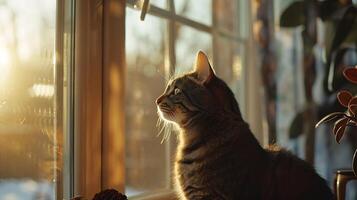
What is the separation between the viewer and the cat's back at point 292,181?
106 cm

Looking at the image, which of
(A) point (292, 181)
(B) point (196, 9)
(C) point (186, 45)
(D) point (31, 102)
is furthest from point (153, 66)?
(A) point (292, 181)

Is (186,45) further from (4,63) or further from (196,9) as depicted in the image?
(4,63)

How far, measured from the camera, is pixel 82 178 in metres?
1.13

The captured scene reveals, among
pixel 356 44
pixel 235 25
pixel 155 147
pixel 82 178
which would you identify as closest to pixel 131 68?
pixel 155 147

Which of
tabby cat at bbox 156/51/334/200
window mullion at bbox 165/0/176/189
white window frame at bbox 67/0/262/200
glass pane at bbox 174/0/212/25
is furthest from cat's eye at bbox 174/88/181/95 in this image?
glass pane at bbox 174/0/212/25

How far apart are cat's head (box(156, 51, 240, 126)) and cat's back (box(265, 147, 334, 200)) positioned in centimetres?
17

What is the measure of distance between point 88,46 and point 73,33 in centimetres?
5

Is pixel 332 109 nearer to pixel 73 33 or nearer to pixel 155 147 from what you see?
pixel 155 147

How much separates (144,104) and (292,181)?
578 millimetres

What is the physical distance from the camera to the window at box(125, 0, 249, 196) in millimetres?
1410

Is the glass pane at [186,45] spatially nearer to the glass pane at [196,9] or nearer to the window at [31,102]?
the glass pane at [196,9]

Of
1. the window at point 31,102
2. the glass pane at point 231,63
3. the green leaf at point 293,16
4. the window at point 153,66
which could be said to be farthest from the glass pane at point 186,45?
the window at point 31,102

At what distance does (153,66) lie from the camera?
60.0 inches

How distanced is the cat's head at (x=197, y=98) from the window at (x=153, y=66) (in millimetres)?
283
